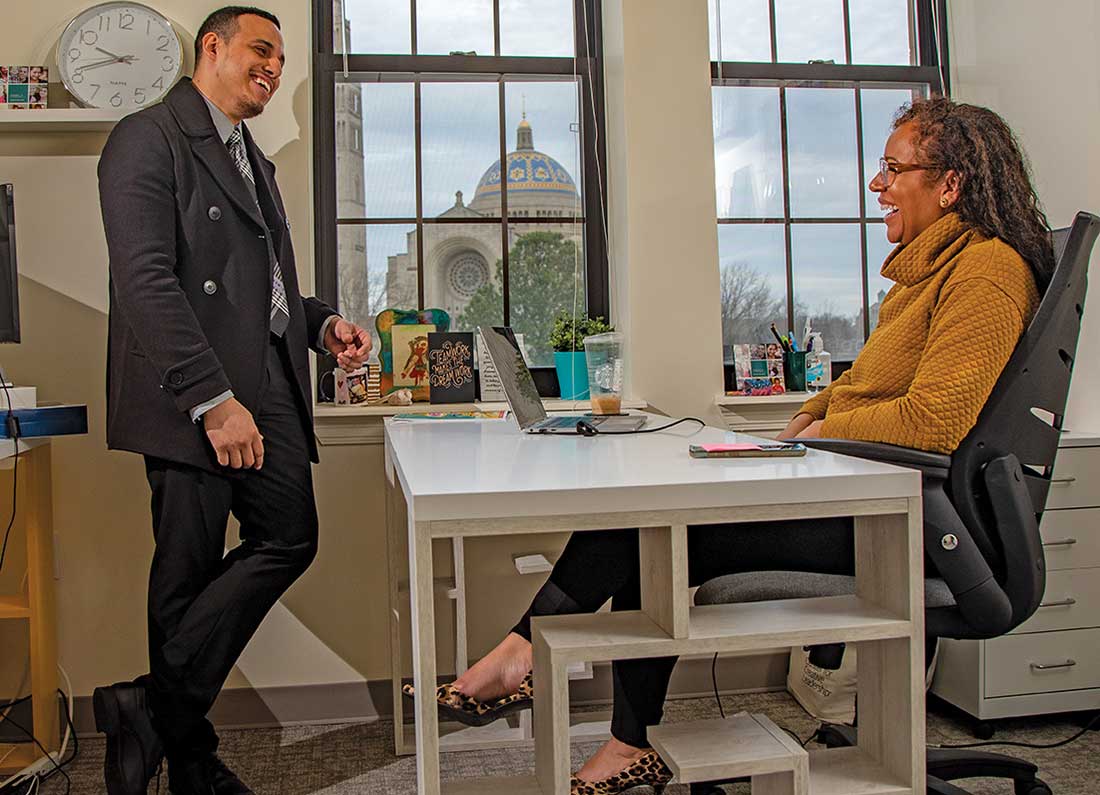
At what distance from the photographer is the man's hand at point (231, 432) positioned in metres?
1.99

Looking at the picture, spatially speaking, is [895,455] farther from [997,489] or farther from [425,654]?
[425,654]

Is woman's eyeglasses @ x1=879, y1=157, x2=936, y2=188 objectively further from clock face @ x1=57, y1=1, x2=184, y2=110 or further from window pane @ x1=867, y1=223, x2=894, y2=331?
clock face @ x1=57, y1=1, x2=184, y2=110

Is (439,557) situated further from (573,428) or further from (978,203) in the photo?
(978,203)

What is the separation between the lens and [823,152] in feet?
10.7

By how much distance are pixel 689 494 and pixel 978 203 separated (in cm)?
99

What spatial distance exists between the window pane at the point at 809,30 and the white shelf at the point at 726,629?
2303 millimetres

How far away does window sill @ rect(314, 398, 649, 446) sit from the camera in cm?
272

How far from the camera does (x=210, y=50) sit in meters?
2.25

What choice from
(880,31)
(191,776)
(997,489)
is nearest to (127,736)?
Answer: (191,776)

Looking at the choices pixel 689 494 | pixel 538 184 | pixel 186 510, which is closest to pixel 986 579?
pixel 689 494

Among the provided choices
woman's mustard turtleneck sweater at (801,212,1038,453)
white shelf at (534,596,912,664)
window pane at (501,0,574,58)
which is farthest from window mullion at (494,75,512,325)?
white shelf at (534,596,912,664)

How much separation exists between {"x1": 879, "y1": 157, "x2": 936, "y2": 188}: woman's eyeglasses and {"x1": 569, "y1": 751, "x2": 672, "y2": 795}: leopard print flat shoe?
113 centimetres

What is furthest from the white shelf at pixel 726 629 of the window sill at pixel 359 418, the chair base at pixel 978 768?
the window sill at pixel 359 418

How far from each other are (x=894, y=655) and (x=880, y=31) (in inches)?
100
